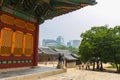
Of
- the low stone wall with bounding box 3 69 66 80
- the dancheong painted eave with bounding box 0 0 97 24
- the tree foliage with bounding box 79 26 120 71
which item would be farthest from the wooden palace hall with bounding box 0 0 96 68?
the tree foliage with bounding box 79 26 120 71

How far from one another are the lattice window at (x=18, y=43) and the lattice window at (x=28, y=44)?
0.58 meters

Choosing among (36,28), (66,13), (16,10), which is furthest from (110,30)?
(16,10)

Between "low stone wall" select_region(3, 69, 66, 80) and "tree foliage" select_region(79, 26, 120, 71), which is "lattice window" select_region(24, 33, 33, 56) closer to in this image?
"low stone wall" select_region(3, 69, 66, 80)

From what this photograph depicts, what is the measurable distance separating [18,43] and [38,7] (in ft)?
11.2

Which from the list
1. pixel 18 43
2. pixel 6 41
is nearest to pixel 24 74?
pixel 6 41

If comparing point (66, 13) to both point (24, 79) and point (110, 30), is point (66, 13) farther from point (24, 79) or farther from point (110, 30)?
point (110, 30)

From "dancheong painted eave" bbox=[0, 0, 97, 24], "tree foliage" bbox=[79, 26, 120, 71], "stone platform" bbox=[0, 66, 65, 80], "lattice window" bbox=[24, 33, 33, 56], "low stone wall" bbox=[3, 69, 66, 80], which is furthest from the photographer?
"tree foliage" bbox=[79, 26, 120, 71]

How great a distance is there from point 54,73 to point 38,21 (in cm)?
462

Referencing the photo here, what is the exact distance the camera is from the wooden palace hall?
13.4 metres

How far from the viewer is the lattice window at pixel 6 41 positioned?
13.3m

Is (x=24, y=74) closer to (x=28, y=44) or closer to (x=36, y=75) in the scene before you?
(x=36, y=75)

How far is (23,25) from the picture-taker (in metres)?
15.2

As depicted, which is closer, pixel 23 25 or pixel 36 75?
pixel 36 75

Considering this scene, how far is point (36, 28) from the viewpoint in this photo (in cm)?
1717
